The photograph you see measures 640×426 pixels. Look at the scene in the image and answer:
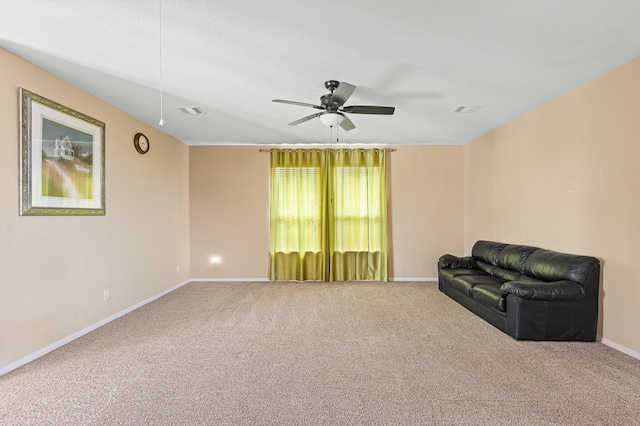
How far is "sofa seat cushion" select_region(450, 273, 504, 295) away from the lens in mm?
4043

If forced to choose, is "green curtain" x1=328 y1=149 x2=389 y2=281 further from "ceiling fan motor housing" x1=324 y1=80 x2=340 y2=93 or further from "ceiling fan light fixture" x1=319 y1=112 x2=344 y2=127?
"ceiling fan motor housing" x1=324 y1=80 x2=340 y2=93

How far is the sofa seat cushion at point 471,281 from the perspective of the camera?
404 centimetres

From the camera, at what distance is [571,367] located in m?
2.61

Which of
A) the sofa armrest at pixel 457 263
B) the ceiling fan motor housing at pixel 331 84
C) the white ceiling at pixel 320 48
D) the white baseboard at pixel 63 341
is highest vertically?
the white ceiling at pixel 320 48

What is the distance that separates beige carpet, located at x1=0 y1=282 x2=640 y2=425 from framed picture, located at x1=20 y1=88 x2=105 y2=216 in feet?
4.75

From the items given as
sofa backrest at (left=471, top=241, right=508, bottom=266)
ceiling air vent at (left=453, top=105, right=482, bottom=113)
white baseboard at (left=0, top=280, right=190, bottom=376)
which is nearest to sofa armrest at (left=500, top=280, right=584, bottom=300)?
sofa backrest at (left=471, top=241, right=508, bottom=266)

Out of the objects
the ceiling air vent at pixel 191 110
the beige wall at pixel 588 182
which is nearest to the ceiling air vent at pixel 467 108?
the beige wall at pixel 588 182

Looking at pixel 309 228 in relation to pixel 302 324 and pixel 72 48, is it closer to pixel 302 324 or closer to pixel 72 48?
pixel 302 324

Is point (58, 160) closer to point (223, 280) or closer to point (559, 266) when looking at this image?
point (223, 280)

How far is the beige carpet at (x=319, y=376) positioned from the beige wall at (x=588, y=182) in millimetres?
755

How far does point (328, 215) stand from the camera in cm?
600

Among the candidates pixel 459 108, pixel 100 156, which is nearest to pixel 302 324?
pixel 100 156

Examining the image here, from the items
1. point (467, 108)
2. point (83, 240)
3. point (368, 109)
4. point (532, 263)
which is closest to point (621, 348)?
point (532, 263)

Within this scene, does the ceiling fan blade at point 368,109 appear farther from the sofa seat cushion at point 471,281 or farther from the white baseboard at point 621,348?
the white baseboard at point 621,348
